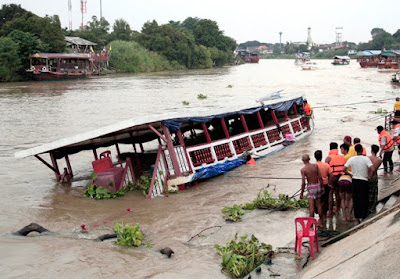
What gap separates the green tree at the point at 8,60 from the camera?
52.3m

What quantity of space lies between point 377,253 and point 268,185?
629 cm

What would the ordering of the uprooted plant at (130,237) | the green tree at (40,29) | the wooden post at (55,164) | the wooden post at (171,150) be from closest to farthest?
the uprooted plant at (130,237), the wooden post at (171,150), the wooden post at (55,164), the green tree at (40,29)

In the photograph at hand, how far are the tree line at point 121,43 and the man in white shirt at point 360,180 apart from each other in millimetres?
50538

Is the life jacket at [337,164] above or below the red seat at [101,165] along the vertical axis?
above

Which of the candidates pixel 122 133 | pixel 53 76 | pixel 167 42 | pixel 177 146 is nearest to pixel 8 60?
pixel 53 76

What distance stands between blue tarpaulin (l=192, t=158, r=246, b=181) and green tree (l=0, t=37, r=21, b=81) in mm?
44617

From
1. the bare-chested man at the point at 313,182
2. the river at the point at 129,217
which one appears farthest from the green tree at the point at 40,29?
the bare-chested man at the point at 313,182

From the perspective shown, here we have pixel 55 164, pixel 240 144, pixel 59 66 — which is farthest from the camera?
pixel 59 66

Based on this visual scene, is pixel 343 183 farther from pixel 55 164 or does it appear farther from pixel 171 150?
pixel 55 164

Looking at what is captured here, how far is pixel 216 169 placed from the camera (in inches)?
507

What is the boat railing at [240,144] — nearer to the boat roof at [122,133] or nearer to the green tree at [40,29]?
the boat roof at [122,133]

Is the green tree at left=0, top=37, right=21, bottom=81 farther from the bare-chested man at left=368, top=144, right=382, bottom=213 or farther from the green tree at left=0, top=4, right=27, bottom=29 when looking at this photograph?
the bare-chested man at left=368, top=144, right=382, bottom=213

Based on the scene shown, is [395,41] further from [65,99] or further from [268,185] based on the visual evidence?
[268,185]

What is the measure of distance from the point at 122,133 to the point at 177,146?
1.81m
